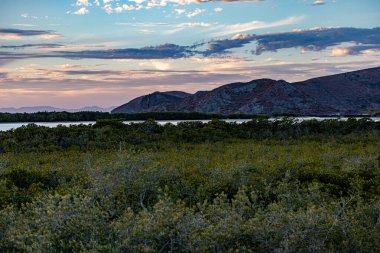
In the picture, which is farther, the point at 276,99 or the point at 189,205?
the point at 276,99

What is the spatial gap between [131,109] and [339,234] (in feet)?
425

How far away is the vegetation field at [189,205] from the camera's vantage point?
11211mm

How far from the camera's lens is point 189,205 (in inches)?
716

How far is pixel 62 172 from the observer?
2483 cm

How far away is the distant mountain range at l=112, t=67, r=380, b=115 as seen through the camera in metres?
130

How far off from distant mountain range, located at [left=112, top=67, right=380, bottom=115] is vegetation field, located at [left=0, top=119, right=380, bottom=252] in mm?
90742

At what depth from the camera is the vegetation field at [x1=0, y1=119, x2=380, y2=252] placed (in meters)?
11.2

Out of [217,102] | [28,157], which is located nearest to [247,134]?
[28,157]

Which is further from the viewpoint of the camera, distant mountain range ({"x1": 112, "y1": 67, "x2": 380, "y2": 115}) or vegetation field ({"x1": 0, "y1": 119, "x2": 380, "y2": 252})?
distant mountain range ({"x1": 112, "y1": 67, "x2": 380, "y2": 115})

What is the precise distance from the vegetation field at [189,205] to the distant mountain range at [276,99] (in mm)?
90742

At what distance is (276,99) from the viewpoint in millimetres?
131250

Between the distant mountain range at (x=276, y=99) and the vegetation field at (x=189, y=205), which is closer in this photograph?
the vegetation field at (x=189, y=205)

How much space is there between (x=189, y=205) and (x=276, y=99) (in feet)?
382

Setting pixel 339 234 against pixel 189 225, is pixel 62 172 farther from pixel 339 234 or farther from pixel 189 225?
pixel 339 234
